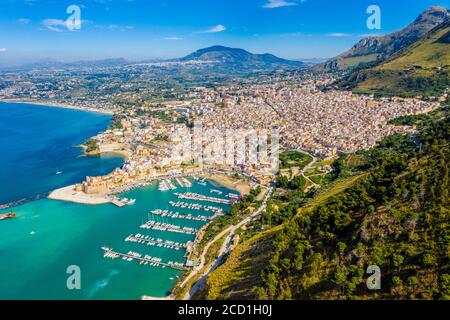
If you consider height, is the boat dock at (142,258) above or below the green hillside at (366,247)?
below

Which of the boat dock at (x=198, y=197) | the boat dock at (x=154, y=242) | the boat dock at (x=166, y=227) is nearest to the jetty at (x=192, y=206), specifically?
the boat dock at (x=198, y=197)

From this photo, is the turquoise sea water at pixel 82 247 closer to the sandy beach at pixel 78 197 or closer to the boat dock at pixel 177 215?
the boat dock at pixel 177 215

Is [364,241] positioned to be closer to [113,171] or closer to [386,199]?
[386,199]

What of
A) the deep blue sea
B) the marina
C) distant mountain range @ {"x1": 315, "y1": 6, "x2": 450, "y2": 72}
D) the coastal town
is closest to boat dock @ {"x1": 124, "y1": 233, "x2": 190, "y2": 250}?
the marina

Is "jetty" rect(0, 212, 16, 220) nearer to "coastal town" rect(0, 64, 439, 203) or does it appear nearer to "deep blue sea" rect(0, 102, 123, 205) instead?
"deep blue sea" rect(0, 102, 123, 205)

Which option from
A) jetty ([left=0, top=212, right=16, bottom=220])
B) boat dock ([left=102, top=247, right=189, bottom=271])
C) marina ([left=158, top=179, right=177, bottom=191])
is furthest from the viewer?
marina ([left=158, top=179, right=177, bottom=191])

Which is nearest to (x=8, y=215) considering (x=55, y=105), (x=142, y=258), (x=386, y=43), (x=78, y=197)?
(x=78, y=197)
